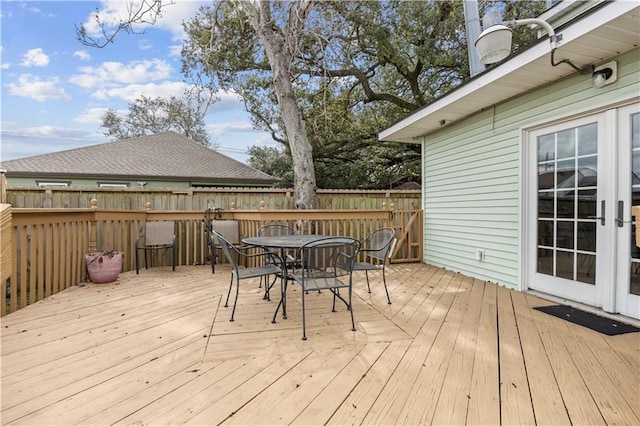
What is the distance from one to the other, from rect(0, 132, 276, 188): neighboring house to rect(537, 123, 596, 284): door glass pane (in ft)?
28.4

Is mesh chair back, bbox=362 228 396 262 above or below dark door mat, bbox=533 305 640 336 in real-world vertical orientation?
above

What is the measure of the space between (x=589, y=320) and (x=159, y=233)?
17.8 ft

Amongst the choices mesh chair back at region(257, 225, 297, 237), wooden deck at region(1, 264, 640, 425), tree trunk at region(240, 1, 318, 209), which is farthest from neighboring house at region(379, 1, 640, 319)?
mesh chair back at region(257, 225, 297, 237)

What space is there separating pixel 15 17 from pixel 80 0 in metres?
2.26

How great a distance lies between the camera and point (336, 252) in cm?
294

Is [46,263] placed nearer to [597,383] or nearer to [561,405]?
[561,405]

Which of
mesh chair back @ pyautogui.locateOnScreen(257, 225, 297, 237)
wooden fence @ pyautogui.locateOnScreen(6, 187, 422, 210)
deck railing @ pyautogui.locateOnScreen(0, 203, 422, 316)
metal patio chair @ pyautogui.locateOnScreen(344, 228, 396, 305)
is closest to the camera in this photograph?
deck railing @ pyautogui.locateOnScreen(0, 203, 422, 316)

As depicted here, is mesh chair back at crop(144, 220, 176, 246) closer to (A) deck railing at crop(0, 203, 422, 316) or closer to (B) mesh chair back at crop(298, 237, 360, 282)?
(A) deck railing at crop(0, 203, 422, 316)

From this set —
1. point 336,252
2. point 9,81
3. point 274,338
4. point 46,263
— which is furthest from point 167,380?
point 9,81

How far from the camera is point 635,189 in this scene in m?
2.81

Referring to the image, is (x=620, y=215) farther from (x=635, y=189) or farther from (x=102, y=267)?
(x=102, y=267)

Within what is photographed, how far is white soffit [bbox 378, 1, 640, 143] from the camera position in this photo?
2432 millimetres

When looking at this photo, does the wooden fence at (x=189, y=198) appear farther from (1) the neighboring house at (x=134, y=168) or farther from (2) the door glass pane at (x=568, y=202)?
(1) the neighboring house at (x=134, y=168)

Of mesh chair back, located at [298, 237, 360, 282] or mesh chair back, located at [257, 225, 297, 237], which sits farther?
mesh chair back, located at [257, 225, 297, 237]
